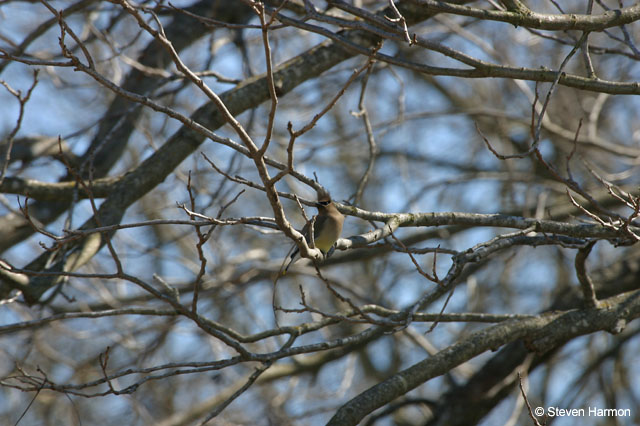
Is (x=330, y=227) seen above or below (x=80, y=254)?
below

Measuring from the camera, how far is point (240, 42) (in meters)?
6.70

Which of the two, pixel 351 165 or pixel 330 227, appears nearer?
pixel 330 227

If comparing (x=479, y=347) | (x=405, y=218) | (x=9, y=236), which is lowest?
(x=479, y=347)

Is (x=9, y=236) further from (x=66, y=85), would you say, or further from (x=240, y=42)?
(x=240, y=42)

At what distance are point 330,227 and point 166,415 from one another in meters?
6.39

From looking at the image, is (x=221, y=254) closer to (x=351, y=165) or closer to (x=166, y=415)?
(x=166, y=415)

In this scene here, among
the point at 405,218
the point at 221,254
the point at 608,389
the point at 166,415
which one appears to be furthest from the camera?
the point at 166,415

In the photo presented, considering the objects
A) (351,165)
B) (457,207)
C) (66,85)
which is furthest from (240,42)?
(351,165)

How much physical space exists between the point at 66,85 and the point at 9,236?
1.90 m

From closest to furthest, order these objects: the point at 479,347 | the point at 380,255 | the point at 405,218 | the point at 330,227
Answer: the point at 405,218, the point at 479,347, the point at 330,227, the point at 380,255

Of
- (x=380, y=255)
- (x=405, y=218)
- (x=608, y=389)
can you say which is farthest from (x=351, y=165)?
(x=405, y=218)

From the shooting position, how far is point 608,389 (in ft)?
23.6

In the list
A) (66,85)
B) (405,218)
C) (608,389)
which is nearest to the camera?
(405,218)

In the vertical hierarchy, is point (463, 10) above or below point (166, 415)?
below
